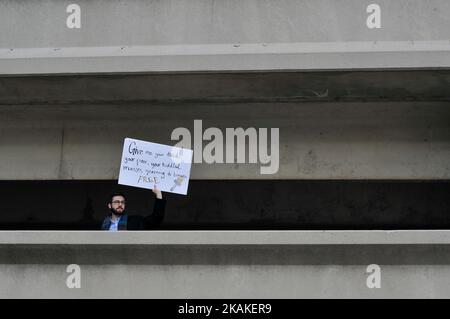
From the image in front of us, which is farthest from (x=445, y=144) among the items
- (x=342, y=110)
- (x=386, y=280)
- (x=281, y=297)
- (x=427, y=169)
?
(x=281, y=297)

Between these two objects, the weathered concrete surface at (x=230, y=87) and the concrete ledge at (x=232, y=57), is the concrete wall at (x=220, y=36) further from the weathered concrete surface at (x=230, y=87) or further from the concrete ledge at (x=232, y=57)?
the weathered concrete surface at (x=230, y=87)

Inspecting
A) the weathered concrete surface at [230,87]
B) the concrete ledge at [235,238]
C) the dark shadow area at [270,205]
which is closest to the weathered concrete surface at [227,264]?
the concrete ledge at [235,238]

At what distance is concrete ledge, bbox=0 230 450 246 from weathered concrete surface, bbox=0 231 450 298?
0.03 feet

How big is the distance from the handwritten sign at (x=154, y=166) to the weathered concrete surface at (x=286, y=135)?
921 mm

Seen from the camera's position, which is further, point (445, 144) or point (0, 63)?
point (445, 144)

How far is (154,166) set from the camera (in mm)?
8852

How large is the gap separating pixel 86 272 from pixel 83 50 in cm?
238

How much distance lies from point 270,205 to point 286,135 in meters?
2.01

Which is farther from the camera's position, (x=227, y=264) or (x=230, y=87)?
(x=230, y=87)

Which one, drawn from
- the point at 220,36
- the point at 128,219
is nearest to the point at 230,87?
the point at 220,36

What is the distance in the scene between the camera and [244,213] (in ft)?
37.8

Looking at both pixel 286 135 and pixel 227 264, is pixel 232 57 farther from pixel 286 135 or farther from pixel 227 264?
pixel 227 264

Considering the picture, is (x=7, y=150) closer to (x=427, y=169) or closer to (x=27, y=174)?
(x=27, y=174)

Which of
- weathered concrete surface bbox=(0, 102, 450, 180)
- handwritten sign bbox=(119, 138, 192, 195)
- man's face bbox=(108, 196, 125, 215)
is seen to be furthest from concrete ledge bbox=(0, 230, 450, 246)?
weathered concrete surface bbox=(0, 102, 450, 180)
